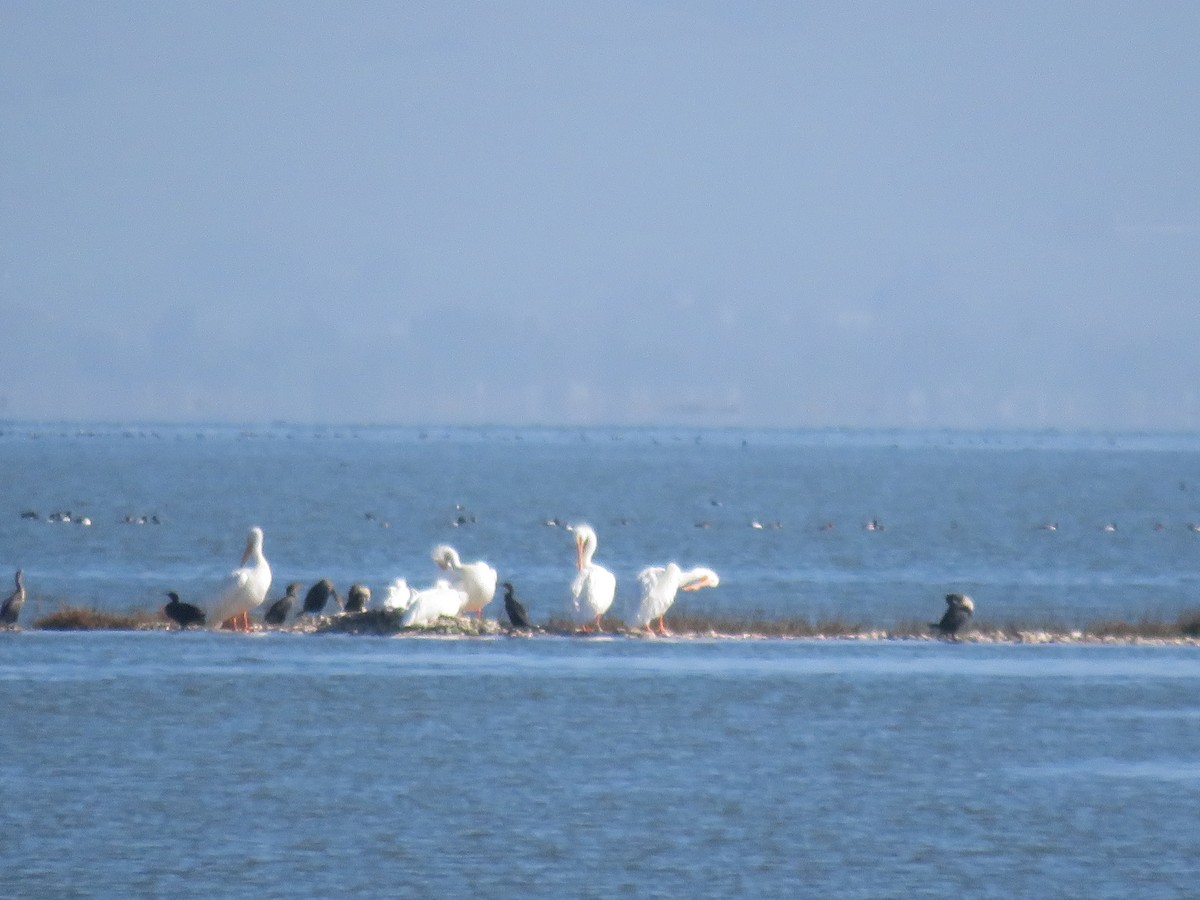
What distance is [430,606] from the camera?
2622cm

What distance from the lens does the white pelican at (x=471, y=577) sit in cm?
2716

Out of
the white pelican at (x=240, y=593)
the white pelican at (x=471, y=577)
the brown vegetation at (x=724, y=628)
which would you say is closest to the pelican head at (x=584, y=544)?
the brown vegetation at (x=724, y=628)

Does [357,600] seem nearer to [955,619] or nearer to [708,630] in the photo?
[708,630]

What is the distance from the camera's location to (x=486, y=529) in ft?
199

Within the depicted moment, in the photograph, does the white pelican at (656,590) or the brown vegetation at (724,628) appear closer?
the white pelican at (656,590)

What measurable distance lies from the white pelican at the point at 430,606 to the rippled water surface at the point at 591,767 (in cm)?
32

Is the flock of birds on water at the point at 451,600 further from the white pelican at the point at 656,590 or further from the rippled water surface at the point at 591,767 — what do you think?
the rippled water surface at the point at 591,767

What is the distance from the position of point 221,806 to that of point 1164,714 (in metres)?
9.75

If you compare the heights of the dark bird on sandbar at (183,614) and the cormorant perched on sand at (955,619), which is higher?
the cormorant perched on sand at (955,619)

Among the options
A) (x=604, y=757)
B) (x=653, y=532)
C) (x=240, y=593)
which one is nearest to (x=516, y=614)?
(x=240, y=593)

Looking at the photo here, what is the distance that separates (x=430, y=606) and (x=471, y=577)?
110 centimetres

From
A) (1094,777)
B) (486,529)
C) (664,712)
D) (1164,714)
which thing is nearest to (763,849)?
(1094,777)

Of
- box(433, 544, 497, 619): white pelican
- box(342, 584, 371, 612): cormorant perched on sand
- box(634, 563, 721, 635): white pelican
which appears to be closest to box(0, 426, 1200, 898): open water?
box(634, 563, 721, 635): white pelican

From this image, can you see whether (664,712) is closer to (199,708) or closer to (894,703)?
(894,703)
